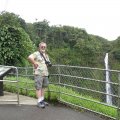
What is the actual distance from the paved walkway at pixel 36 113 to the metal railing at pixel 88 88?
30 centimetres

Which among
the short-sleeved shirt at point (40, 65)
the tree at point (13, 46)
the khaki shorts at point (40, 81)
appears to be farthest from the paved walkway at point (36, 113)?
the tree at point (13, 46)

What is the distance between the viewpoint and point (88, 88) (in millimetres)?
10922

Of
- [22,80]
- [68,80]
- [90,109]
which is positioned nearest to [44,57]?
[68,80]

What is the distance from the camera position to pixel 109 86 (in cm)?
991

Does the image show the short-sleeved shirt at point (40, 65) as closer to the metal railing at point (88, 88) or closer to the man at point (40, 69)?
the man at point (40, 69)

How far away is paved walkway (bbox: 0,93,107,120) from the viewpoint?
32.4ft

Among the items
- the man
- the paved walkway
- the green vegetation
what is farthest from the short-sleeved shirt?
the green vegetation

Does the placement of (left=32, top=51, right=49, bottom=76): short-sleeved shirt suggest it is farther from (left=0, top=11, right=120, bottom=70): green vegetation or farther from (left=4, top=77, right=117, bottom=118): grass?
(left=0, top=11, right=120, bottom=70): green vegetation

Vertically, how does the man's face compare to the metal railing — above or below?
above

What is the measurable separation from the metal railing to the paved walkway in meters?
0.30

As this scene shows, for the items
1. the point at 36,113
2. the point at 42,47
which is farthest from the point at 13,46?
the point at 36,113

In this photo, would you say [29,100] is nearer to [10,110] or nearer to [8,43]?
[10,110]

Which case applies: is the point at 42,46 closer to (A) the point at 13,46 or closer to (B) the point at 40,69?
(B) the point at 40,69

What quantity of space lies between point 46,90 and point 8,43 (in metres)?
11.4
